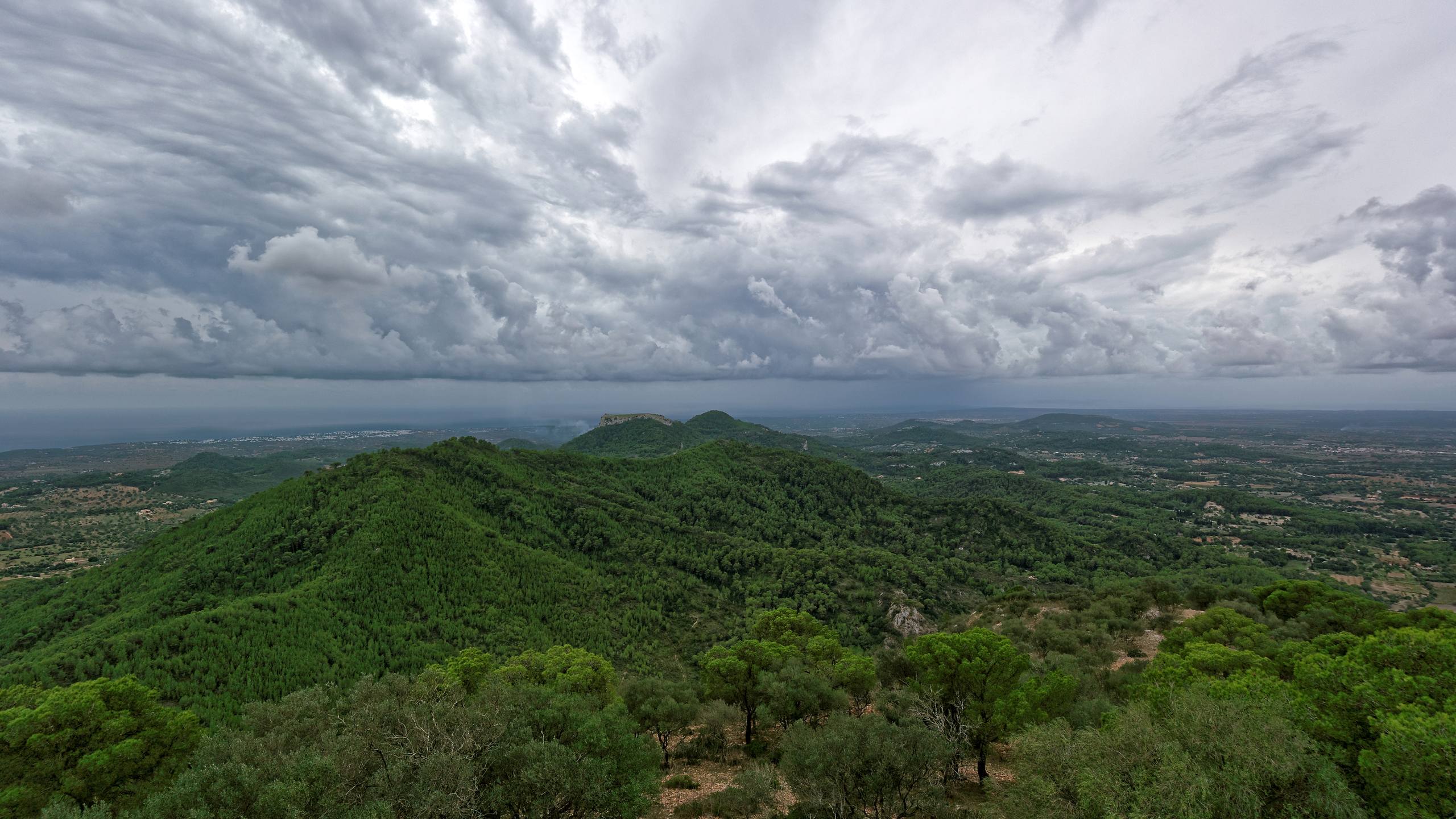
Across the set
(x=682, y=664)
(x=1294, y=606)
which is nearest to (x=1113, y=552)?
(x=1294, y=606)

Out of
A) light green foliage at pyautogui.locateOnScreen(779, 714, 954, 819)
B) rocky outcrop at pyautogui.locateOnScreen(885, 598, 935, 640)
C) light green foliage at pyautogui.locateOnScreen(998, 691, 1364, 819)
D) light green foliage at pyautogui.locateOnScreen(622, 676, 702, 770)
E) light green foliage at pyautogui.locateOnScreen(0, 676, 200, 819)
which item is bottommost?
rocky outcrop at pyautogui.locateOnScreen(885, 598, 935, 640)

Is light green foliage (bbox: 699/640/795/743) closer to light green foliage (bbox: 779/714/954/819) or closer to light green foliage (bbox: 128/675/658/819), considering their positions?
light green foliage (bbox: 128/675/658/819)

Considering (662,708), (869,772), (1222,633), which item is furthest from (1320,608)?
(662,708)

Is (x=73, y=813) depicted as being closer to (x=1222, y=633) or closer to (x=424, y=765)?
(x=424, y=765)

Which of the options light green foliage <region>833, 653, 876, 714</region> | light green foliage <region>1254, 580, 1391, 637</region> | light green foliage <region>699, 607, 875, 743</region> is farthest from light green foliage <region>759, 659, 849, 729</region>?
light green foliage <region>1254, 580, 1391, 637</region>

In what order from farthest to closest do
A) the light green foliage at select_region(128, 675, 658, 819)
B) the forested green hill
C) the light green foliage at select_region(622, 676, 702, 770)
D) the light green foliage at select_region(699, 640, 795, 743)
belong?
the forested green hill < the light green foliage at select_region(699, 640, 795, 743) < the light green foliage at select_region(622, 676, 702, 770) < the light green foliage at select_region(128, 675, 658, 819)

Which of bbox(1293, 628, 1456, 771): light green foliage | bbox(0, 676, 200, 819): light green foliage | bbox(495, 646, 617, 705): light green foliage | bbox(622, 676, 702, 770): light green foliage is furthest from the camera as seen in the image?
bbox(495, 646, 617, 705): light green foliage

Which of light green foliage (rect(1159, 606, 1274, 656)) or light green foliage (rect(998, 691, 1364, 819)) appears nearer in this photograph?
light green foliage (rect(998, 691, 1364, 819))

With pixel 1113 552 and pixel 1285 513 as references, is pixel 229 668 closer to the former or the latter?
pixel 1113 552
